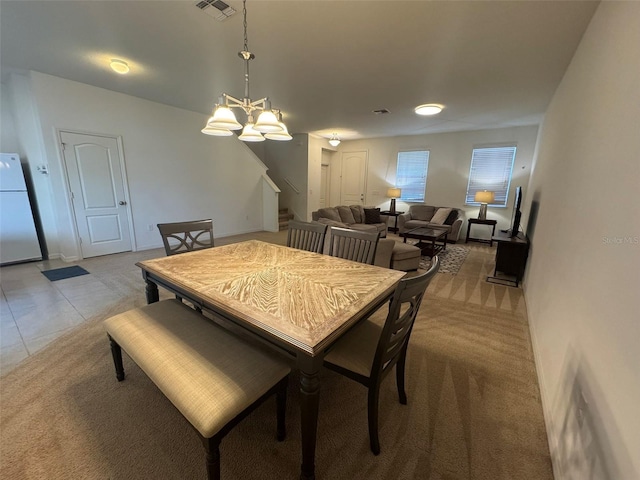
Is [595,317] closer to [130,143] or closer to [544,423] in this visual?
[544,423]

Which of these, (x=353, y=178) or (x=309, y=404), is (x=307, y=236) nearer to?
(x=309, y=404)

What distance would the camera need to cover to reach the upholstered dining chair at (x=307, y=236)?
7.77 ft

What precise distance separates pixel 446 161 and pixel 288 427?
688 centimetres

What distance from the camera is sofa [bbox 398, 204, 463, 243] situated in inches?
236

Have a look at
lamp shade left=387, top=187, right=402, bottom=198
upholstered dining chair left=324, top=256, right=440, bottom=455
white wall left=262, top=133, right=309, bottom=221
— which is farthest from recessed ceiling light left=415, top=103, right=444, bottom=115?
upholstered dining chair left=324, top=256, right=440, bottom=455

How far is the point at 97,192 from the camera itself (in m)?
4.16

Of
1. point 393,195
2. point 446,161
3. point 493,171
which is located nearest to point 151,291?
point 393,195

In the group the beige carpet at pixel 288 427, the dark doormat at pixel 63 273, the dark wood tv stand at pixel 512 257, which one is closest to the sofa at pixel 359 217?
the dark wood tv stand at pixel 512 257

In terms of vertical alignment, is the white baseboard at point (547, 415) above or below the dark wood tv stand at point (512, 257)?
below

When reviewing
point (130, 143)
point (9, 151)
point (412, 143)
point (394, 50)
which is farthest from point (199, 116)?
point (412, 143)

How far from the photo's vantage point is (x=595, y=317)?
1.13 metres

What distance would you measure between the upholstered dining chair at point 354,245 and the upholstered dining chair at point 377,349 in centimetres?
75

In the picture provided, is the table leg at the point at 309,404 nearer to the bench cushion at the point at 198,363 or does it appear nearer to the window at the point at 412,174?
the bench cushion at the point at 198,363

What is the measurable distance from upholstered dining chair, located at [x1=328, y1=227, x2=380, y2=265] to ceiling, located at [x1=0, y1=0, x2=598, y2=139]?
71.0 inches
